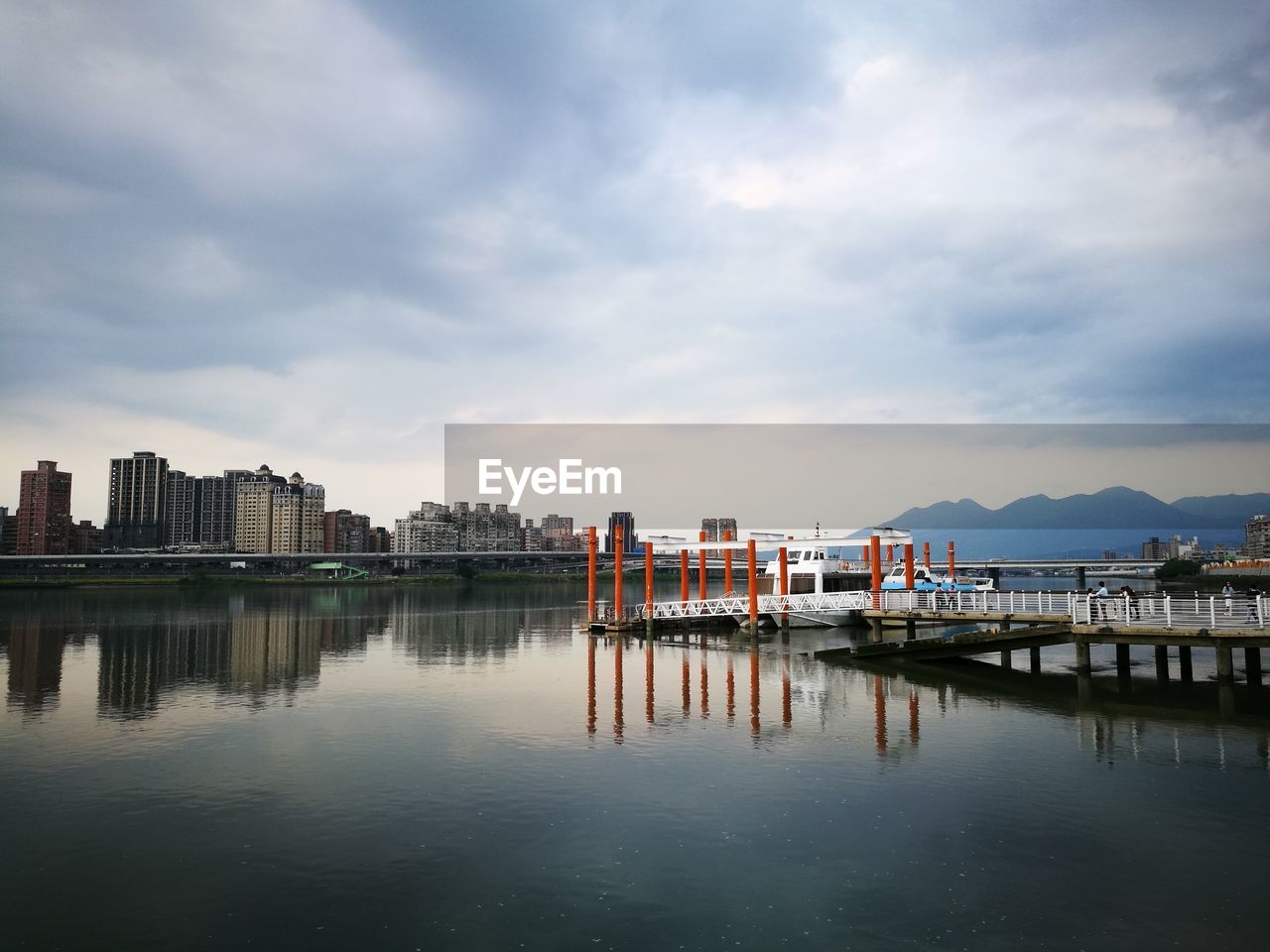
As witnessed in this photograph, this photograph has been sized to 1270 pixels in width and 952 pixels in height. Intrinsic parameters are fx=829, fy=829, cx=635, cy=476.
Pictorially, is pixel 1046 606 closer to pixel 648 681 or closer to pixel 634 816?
pixel 648 681

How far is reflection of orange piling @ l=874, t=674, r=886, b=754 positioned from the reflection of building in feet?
108

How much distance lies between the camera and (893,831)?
18.1m

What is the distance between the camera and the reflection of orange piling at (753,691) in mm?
29609

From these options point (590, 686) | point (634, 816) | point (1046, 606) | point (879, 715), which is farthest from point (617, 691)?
point (1046, 606)

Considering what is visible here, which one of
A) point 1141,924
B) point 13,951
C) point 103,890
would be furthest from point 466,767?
point 1141,924

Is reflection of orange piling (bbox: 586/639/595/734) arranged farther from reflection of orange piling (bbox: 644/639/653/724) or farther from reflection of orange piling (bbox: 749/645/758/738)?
reflection of orange piling (bbox: 749/645/758/738)

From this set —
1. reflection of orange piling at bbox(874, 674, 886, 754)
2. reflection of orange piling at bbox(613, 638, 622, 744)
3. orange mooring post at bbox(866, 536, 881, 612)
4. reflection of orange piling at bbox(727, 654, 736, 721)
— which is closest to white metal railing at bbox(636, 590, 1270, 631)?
orange mooring post at bbox(866, 536, 881, 612)

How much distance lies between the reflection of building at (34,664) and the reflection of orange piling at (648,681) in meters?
24.9

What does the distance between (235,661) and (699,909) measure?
143 ft

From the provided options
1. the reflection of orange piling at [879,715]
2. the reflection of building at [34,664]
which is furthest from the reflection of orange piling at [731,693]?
the reflection of building at [34,664]

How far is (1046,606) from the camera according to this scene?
40250mm

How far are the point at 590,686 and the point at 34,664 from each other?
34032 mm

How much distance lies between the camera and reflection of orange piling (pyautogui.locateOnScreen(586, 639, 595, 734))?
99.7ft

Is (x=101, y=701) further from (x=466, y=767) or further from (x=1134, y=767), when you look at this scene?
(x=1134, y=767)
